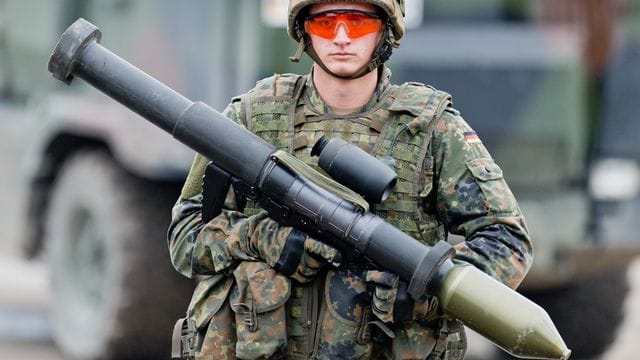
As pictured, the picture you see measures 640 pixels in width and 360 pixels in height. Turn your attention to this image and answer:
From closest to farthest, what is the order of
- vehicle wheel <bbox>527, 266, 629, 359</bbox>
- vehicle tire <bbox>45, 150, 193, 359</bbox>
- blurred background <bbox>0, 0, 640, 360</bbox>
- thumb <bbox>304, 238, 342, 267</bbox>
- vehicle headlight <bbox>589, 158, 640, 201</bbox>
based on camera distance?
thumb <bbox>304, 238, 342, 267</bbox>
blurred background <bbox>0, 0, 640, 360</bbox>
vehicle headlight <bbox>589, 158, 640, 201</bbox>
vehicle tire <bbox>45, 150, 193, 359</bbox>
vehicle wheel <bbox>527, 266, 629, 359</bbox>

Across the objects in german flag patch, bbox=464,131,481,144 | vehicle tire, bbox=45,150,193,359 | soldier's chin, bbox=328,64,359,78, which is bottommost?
vehicle tire, bbox=45,150,193,359

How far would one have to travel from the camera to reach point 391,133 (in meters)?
3.64

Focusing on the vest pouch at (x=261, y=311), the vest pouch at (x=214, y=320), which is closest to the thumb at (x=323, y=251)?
the vest pouch at (x=261, y=311)

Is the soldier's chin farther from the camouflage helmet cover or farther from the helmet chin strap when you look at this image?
the camouflage helmet cover

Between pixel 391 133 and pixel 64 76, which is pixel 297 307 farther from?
pixel 64 76

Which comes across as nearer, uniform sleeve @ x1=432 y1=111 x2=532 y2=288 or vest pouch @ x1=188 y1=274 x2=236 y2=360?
uniform sleeve @ x1=432 y1=111 x2=532 y2=288

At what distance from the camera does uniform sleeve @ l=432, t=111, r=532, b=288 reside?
353cm

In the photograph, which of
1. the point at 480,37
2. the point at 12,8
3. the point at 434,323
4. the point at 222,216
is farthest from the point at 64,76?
the point at 12,8

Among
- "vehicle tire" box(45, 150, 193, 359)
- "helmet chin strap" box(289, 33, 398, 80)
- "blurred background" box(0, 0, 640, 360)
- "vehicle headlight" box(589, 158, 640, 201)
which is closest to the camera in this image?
"helmet chin strap" box(289, 33, 398, 80)

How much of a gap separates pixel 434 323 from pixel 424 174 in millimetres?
347

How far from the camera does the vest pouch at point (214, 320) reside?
12.0 feet

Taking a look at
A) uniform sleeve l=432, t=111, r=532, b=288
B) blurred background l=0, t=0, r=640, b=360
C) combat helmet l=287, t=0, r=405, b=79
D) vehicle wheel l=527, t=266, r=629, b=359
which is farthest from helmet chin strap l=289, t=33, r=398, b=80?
vehicle wheel l=527, t=266, r=629, b=359

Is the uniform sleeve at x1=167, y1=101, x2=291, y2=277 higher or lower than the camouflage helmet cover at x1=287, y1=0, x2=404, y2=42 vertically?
lower

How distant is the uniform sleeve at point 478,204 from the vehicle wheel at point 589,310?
418 centimetres
